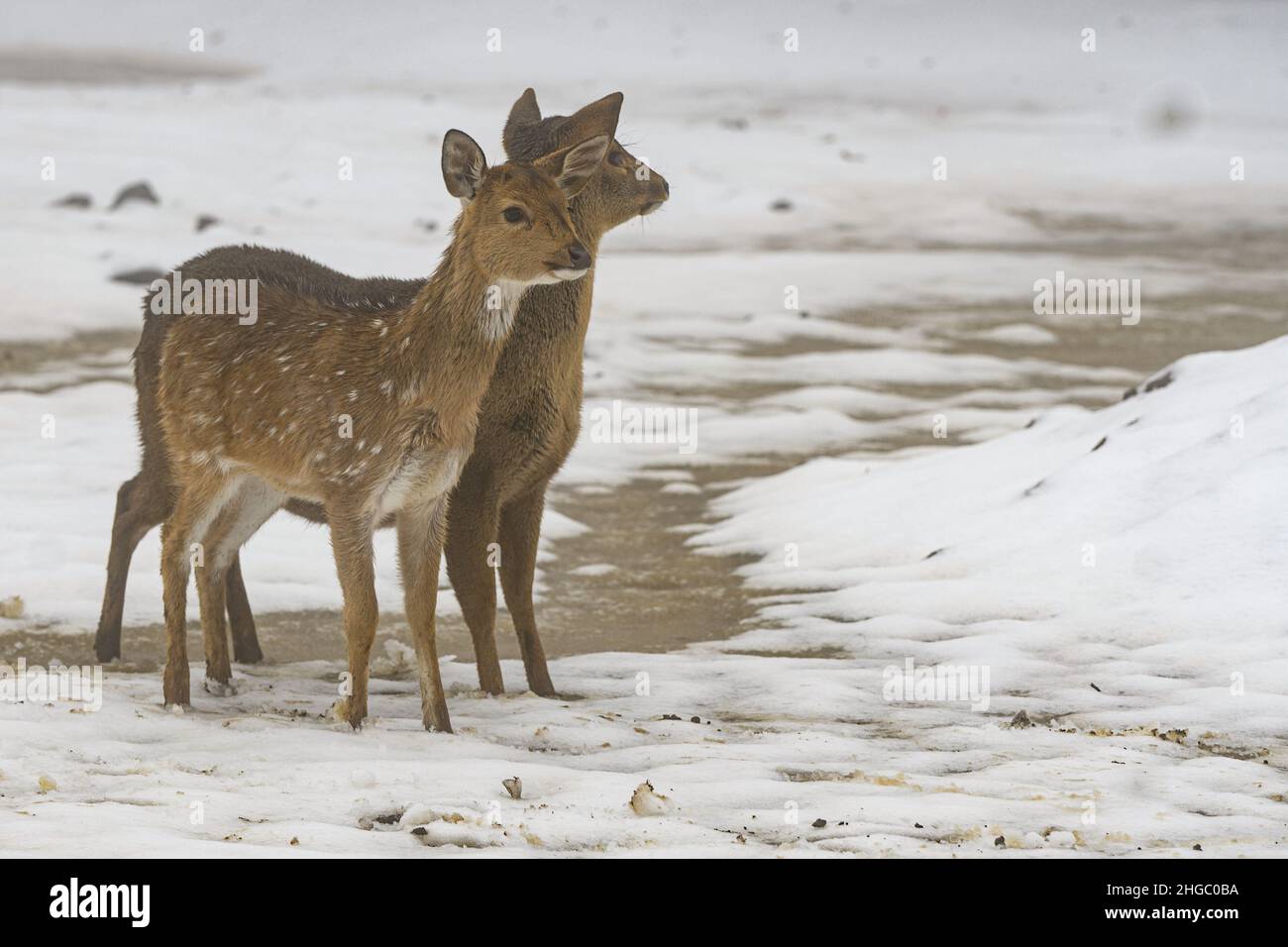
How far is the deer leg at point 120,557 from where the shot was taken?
805 cm

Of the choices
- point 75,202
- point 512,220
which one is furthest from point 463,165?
point 75,202

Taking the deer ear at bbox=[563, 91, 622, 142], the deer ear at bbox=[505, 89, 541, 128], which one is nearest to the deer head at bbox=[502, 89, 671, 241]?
the deer ear at bbox=[563, 91, 622, 142]

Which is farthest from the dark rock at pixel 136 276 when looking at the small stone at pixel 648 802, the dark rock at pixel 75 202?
the small stone at pixel 648 802

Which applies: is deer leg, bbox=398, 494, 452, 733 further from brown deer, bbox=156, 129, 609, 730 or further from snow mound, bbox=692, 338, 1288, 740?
snow mound, bbox=692, 338, 1288, 740

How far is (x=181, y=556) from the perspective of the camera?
718cm

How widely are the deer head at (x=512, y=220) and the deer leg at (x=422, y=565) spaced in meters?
1.01

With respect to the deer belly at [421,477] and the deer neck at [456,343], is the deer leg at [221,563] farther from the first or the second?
the deer neck at [456,343]

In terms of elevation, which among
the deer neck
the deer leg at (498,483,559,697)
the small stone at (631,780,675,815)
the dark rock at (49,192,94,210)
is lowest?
the small stone at (631,780,675,815)

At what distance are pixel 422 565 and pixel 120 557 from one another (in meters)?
2.06

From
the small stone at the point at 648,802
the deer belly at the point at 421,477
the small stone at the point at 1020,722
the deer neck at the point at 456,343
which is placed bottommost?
the small stone at the point at 1020,722

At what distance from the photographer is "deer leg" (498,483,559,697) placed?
7707 mm

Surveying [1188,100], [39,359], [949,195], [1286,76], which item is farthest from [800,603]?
[1286,76]

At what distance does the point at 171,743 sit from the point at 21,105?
30427mm

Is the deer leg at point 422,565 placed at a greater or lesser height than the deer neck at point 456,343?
lesser
